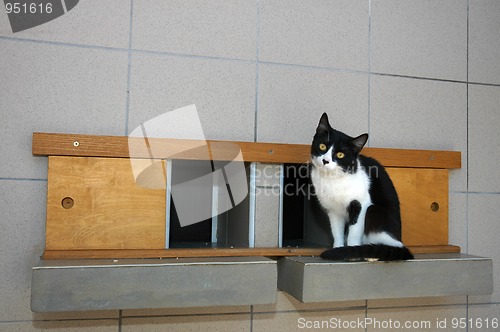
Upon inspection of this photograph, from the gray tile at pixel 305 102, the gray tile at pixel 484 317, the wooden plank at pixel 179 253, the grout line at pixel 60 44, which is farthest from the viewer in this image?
the gray tile at pixel 484 317

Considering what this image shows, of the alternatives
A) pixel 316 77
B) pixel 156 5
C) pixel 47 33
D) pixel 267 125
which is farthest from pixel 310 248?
pixel 47 33

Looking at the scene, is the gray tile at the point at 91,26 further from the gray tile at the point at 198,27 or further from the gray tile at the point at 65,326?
the gray tile at the point at 65,326

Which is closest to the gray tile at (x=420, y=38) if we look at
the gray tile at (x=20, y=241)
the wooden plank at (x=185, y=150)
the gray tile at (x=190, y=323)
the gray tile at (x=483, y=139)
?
the gray tile at (x=483, y=139)

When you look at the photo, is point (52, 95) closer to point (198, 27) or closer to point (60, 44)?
point (60, 44)

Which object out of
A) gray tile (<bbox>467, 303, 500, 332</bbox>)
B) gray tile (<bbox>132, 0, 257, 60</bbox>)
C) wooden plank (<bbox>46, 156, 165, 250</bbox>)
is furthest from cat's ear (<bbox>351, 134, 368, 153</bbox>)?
gray tile (<bbox>467, 303, 500, 332</bbox>)

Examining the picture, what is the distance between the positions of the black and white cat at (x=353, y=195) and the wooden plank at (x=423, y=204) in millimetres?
197

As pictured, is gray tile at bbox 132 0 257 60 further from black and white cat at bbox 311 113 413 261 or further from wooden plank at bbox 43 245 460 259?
wooden plank at bbox 43 245 460 259

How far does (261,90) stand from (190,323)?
1.02 meters

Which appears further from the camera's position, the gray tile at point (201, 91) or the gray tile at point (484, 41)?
the gray tile at point (484, 41)

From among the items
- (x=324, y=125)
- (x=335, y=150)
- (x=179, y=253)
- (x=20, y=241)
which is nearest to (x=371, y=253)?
(x=335, y=150)

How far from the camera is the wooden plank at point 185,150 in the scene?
154 centimetres

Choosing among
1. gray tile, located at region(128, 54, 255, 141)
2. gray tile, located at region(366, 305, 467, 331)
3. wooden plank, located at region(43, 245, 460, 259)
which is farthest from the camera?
gray tile, located at region(366, 305, 467, 331)

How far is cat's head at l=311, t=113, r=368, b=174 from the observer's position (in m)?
1.59

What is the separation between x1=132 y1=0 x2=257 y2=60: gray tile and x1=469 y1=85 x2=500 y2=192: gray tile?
1143mm
